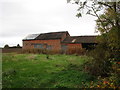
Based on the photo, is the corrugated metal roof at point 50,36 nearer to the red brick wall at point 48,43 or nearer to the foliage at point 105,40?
the red brick wall at point 48,43

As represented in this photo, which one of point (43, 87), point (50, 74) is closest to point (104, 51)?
point (50, 74)

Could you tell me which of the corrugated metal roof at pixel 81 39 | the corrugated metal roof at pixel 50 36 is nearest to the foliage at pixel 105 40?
the corrugated metal roof at pixel 81 39

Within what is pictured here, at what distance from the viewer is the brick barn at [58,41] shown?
108ft

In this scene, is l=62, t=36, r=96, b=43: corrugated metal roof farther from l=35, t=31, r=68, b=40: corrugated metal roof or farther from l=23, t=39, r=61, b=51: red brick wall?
l=23, t=39, r=61, b=51: red brick wall

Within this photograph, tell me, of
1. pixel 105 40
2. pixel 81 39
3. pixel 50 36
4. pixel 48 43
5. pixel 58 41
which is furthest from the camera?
pixel 50 36

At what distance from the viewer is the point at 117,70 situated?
24.9ft

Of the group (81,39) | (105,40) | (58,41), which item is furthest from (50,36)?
(105,40)

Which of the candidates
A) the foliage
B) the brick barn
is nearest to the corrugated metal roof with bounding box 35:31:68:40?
the brick barn

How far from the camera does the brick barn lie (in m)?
33.0

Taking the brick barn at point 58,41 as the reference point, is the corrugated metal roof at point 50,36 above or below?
above

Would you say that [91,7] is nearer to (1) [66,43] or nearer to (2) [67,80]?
(2) [67,80]

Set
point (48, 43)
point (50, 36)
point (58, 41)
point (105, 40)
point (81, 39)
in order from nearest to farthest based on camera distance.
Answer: point (105, 40) → point (81, 39) → point (58, 41) → point (48, 43) → point (50, 36)

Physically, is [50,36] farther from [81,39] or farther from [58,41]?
[81,39]

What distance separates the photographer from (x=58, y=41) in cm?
3622
